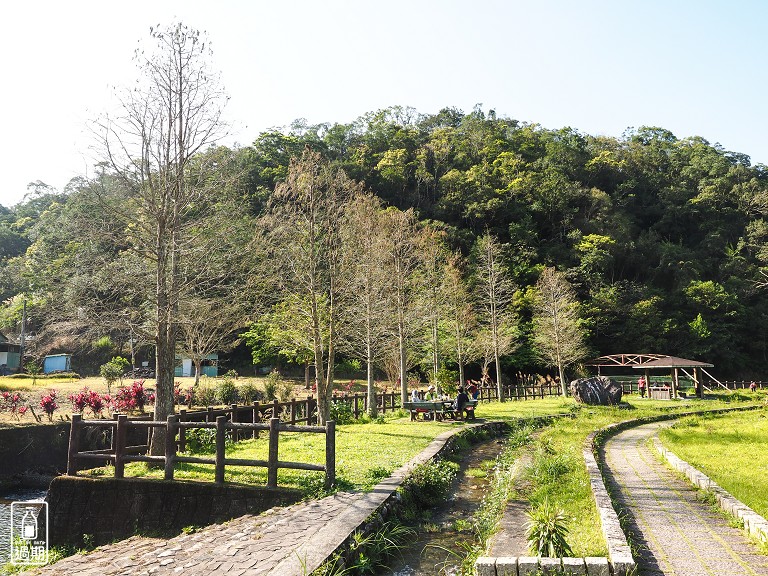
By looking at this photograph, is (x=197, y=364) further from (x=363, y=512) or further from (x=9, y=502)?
(x=363, y=512)

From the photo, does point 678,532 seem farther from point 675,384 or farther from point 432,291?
point 675,384

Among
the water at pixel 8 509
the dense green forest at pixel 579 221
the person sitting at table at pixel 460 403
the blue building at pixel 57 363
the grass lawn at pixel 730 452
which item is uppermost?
the dense green forest at pixel 579 221

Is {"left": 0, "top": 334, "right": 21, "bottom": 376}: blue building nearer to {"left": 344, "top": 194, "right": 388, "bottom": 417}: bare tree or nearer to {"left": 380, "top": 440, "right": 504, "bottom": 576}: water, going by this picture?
{"left": 344, "top": 194, "right": 388, "bottom": 417}: bare tree

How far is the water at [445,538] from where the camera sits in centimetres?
607

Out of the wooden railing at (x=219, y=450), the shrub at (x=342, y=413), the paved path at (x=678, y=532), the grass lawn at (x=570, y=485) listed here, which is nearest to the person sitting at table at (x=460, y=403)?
the grass lawn at (x=570, y=485)

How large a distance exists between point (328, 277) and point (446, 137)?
2004 inches

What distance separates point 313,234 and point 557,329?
23235mm

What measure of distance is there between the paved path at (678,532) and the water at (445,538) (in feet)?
6.64

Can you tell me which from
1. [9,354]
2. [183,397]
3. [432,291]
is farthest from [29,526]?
[9,354]

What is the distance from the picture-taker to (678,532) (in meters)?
5.81

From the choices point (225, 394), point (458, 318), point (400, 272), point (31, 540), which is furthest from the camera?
point (458, 318)

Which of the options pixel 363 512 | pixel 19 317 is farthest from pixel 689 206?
pixel 19 317

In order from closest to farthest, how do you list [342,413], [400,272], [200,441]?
[200,441], [342,413], [400,272]

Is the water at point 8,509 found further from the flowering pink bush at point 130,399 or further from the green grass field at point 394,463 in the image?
the flowering pink bush at point 130,399
